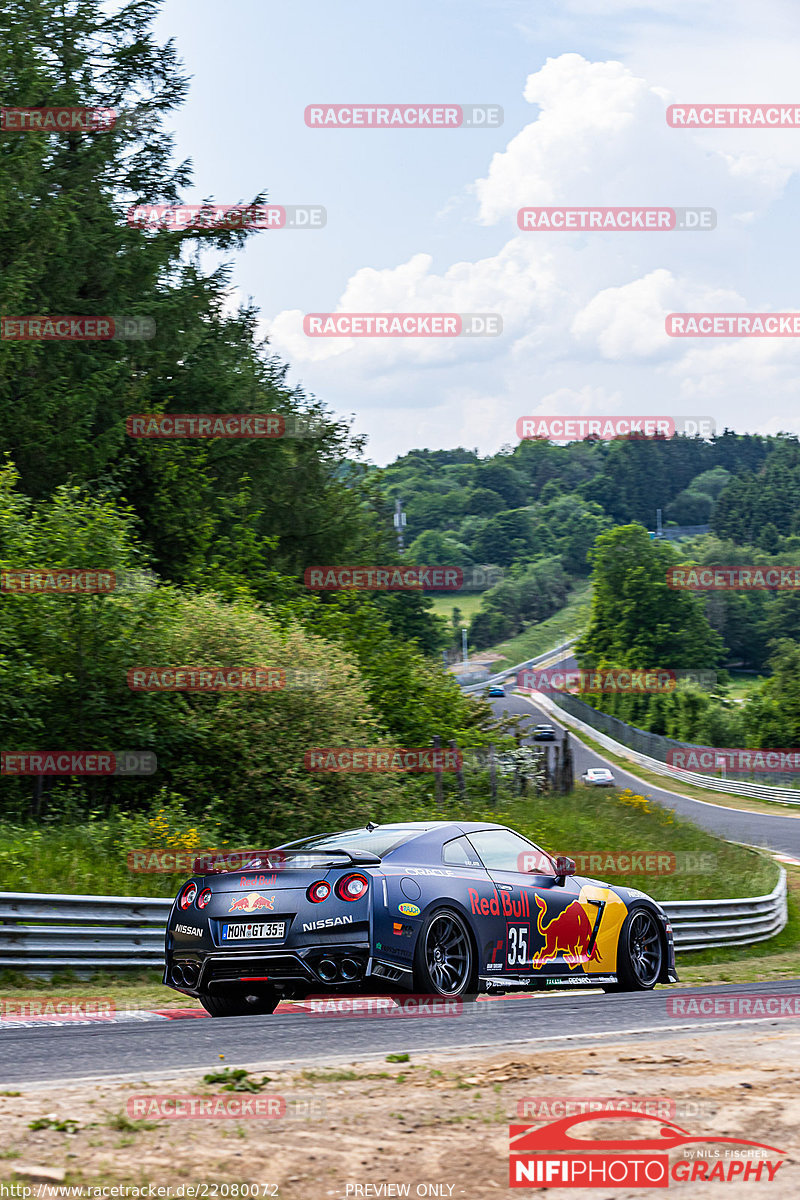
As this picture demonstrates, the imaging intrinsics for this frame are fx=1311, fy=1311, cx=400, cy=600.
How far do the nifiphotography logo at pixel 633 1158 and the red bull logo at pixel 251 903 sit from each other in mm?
3427

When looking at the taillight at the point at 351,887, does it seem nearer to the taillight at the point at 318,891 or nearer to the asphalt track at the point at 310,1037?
the taillight at the point at 318,891

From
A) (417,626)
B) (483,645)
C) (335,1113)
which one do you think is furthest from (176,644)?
(483,645)

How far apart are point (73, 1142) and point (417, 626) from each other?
39.6m

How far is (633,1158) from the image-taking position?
→ 430cm

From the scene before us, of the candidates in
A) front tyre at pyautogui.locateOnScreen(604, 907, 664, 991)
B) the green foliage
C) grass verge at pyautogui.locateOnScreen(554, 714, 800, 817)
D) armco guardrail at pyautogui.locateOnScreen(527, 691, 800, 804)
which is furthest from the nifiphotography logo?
the green foliage

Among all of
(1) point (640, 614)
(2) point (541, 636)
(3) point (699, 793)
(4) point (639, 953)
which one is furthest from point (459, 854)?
(2) point (541, 636)

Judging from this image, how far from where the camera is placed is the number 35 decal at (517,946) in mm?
8852

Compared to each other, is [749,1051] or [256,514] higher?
[256,514]

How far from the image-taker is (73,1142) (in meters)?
4.38

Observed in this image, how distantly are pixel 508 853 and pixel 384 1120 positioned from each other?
467 centimetres

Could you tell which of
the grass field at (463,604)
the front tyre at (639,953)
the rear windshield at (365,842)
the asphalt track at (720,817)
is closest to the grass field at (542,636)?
the grass field at (463,604)

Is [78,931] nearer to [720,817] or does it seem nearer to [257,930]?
[257,930]

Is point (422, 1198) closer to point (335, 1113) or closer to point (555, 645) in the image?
point (335, 1113)

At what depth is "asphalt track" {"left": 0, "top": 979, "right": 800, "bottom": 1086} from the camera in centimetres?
596
